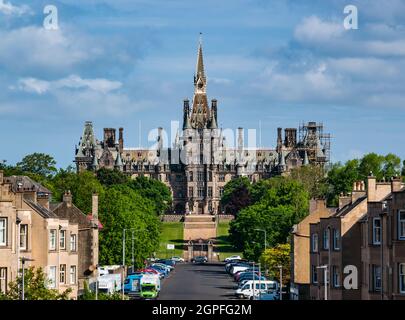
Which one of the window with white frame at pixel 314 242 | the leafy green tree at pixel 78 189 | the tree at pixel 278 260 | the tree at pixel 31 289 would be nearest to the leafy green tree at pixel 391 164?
the leafy green tree at pixel 78 189

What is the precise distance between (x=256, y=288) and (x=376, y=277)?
33.4 meters

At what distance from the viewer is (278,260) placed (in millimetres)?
112688

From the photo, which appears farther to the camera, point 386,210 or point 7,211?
point 7,211

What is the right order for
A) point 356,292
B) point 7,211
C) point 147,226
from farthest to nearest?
point 147,226 → point 356,292 → point 7,211

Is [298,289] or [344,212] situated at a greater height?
[344,212]

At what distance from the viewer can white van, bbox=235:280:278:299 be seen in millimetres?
91438

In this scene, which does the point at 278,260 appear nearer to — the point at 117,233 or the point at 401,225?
the point at 117,233

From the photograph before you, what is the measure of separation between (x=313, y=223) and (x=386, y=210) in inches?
1112

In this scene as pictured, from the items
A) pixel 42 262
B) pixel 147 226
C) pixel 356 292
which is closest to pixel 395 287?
pixel 356 292

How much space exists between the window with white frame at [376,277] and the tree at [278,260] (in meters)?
44.9
